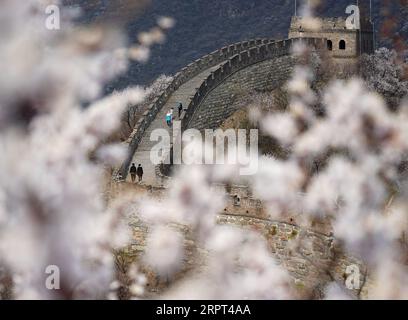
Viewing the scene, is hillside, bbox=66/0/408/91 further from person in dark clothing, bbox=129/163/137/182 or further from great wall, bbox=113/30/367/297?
person in dark clothing, bbox=129/163/137/182

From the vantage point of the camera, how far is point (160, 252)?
187ft

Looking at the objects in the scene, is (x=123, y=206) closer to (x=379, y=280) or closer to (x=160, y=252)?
(x=160, y=252)

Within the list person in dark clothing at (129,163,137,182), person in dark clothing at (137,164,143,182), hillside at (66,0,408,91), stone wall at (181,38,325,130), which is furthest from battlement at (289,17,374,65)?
person in dark clothing at (137,164,143,182)

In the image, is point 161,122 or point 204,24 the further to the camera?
point 204,24

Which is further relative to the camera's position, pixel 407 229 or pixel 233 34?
pixel 233 34

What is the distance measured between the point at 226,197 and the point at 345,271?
25.9 feet

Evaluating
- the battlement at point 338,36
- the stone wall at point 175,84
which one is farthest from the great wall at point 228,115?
the battlement at point 338,36

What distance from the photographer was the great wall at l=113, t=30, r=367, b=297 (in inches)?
2020

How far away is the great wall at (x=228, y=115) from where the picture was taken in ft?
168

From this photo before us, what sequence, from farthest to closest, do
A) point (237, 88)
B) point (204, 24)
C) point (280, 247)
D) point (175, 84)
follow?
1. point (204, 24)
2. point (237, 88)
3. point (175, 84)
4. point (280, 247)

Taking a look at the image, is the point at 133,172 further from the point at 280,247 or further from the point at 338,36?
the point at 338,36

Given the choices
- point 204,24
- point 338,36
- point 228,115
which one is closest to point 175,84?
point 228,115

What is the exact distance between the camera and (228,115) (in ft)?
246

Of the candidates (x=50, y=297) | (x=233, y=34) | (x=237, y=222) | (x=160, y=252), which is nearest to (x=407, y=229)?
(x=237, y=222)
